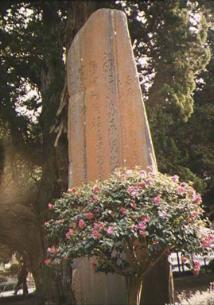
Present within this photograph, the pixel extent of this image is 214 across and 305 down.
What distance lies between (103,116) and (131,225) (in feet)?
12.7

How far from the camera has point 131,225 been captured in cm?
562

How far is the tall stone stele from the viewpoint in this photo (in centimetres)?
838

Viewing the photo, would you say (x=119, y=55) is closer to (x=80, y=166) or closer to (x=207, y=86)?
(x=80, y=166)

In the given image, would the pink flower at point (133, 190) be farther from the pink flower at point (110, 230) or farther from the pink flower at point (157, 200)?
the pink flower at point (110, 230)

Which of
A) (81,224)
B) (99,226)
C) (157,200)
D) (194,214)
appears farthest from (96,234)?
(194,214)

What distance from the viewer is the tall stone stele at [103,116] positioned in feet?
27.5

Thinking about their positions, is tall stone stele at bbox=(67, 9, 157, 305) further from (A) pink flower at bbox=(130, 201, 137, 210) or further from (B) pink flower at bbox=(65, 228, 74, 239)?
(B) pink flower at bbox=(65, 228, 74, 239)

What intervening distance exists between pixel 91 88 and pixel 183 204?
410 cm

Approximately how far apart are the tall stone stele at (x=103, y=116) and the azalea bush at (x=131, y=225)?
1959 millimetres

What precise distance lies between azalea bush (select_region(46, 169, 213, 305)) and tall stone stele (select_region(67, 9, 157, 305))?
1.96 meters

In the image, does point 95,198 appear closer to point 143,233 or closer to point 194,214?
point 143,233

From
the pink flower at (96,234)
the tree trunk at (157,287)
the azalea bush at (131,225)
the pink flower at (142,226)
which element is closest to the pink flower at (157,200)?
the azalea bush at (131,225)

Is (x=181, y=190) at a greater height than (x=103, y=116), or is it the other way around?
(x=103, y=116)

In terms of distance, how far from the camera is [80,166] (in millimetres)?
9102
